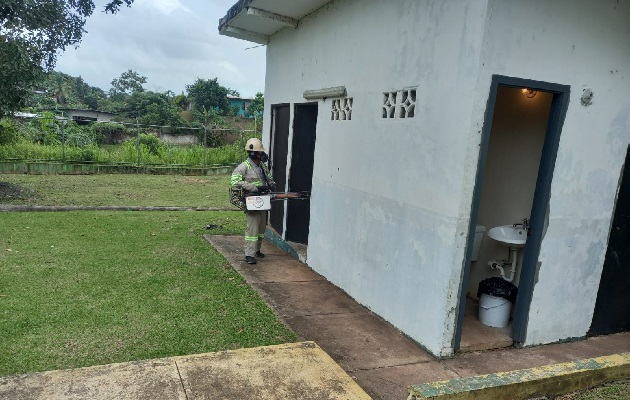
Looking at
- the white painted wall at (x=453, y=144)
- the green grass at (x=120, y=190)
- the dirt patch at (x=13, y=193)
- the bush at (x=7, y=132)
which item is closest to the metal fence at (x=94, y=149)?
the green grass at (x=120, y=190)

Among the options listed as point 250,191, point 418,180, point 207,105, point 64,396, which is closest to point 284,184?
point 250,191

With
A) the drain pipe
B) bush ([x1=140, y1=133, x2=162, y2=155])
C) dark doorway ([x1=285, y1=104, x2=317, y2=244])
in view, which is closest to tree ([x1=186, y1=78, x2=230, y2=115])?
bush ([x1=140, y1=133, x2=162, y2=155])

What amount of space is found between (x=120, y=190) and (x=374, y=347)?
10.2 metres

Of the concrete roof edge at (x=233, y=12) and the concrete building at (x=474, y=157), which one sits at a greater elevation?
the concrete roof edge at (x=233, y=12)

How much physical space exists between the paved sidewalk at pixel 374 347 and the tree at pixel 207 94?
109ft

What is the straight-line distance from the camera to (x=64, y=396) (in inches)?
95.6

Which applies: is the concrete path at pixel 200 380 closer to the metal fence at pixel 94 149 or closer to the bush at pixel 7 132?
the bush at pixel 7 132

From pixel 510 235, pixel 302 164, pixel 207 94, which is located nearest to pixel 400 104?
pixel 510 235

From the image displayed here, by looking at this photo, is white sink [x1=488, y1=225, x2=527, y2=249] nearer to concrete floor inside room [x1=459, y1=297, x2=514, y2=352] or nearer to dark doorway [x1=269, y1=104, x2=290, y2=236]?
concrete floor inside room [x1=459, y1=297, x2=514, y2=352]

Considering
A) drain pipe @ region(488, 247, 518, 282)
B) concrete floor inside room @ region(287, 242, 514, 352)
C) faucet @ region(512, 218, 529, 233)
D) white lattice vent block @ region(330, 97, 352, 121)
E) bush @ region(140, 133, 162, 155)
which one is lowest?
concrete floor inside room @ region(287, 242, 514, 352)

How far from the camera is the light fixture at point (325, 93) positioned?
5.20 meters

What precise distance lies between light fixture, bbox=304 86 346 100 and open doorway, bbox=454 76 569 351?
5.79 feet

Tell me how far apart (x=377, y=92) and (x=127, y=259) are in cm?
404

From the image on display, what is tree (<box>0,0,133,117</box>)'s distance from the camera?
26.9 feet
